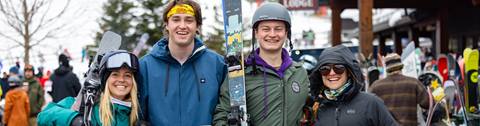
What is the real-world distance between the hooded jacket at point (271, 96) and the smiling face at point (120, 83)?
513 mm

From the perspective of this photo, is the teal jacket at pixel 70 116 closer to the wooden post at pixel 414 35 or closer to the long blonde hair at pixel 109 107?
the long blonde hair at pixel 109 107

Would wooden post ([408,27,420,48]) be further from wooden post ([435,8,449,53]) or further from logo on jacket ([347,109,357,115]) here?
logo on jacket ([347,109,357,115])

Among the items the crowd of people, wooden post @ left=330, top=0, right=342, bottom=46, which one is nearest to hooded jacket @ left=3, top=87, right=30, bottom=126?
the crowd of people

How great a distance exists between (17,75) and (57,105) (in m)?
5.97

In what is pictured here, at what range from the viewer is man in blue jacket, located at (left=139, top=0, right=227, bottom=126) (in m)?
3.34

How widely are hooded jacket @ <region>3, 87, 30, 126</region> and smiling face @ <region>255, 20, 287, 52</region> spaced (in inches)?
230

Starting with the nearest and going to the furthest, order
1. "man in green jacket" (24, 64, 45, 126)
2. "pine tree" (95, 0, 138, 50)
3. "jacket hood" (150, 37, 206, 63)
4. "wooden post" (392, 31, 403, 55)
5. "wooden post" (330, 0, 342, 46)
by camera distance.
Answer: "jacket hood" (150, 37, 206, 63) → "man in green jacket" (24, 64, 45, 126) → "wooden post" (330, 0, 342, 46) → "pine tree" (95, 0, 138, 50) → "wooden post" (392, 31, 403, 55)

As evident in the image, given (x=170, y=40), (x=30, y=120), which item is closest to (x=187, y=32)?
(x=170, y=40)

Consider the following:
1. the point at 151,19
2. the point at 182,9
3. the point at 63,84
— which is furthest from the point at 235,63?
the point at 151,19

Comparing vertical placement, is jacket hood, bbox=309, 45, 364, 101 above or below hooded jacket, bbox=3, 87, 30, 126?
above

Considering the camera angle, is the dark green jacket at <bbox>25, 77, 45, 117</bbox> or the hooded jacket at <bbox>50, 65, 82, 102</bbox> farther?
the hooded jacket at <bbox>50, 65, 82, 102</bbox>

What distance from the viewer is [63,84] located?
961cm

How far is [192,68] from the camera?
135 inches

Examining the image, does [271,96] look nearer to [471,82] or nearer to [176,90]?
[176,90]
